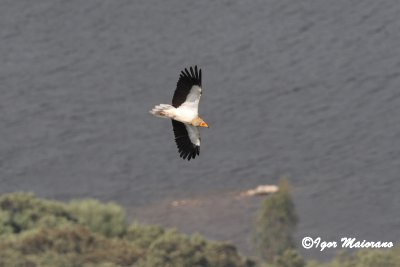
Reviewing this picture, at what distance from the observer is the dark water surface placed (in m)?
113

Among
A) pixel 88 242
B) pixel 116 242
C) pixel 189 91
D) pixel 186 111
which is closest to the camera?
pixel 186 111

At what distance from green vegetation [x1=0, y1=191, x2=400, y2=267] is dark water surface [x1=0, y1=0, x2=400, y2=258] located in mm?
8454

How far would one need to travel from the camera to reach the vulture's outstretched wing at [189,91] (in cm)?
5950

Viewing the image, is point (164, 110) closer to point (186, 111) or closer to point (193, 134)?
point (186, 111)

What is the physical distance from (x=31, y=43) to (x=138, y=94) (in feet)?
41.3

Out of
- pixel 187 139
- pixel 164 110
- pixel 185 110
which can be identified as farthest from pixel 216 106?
pixel 164 110

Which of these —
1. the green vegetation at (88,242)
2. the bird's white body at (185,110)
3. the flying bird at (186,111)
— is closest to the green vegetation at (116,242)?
the green vegetation at (88,242)

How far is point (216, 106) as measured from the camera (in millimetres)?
122750

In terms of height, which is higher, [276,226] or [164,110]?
[276,226]

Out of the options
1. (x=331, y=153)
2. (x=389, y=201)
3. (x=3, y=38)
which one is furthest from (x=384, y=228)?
(x=3, y=38)

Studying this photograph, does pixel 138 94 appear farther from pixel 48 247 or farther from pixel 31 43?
pixel 48 247

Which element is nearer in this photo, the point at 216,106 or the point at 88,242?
the point at 88,242

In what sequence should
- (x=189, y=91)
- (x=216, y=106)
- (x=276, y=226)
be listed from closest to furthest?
(x=189, y=91) < (x=276, y=226) < (x=216, y=106)

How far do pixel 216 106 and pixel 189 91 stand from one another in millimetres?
63022
